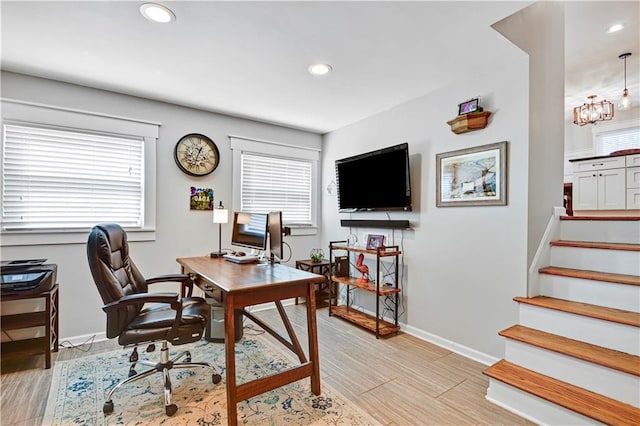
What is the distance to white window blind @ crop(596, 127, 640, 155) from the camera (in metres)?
4.59

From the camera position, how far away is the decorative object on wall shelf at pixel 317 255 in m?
4.21

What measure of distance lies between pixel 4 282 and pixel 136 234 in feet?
3.47

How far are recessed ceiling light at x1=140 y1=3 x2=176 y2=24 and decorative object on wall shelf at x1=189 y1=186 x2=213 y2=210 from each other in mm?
1938

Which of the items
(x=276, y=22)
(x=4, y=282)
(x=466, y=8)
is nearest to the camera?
(x=466, y=8)

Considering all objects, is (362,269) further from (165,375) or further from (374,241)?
(165,375)

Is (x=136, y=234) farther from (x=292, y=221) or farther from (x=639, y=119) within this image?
(x=639, y=119)

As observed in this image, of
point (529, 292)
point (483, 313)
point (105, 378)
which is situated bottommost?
point (105, 378)

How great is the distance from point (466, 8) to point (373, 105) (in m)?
1.65

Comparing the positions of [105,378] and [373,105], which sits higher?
[373,105]

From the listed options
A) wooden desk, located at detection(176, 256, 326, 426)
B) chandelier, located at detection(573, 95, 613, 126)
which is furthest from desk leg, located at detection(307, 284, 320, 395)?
chandelier, located at detection(573, 95, 613, 126)

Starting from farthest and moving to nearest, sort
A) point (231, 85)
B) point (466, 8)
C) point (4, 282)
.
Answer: point (231, 85) < point (4, 282) < point (466, 8)

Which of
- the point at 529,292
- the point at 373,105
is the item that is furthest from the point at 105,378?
the point at 373,105

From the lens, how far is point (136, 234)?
319 cm

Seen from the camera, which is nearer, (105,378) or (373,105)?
(105,378)
